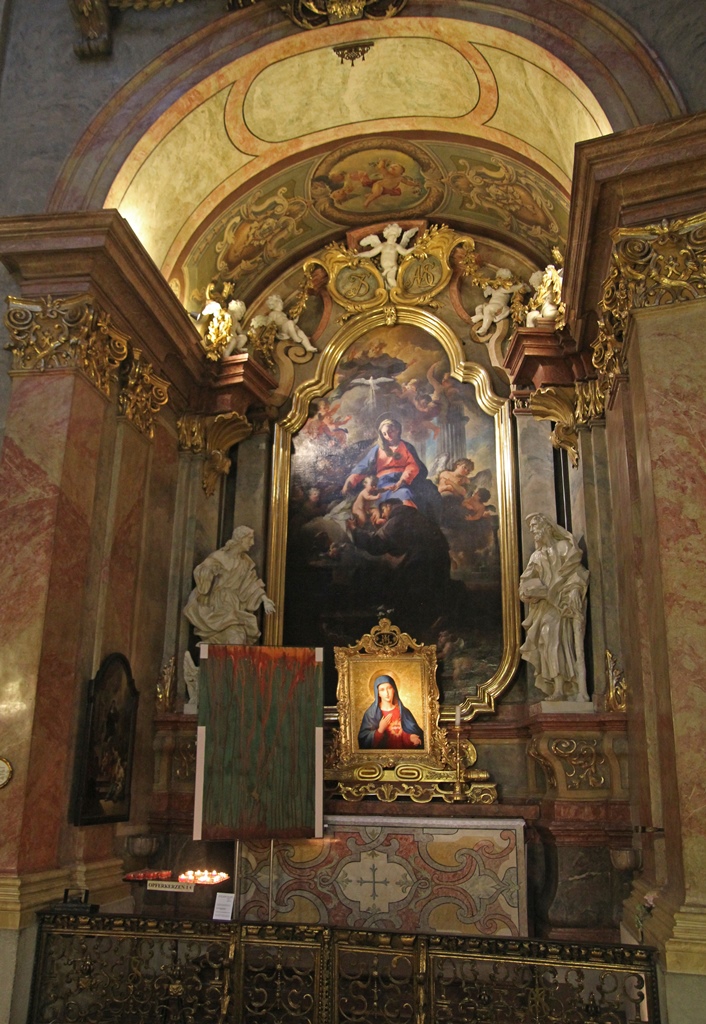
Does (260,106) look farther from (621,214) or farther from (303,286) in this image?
(621,214)

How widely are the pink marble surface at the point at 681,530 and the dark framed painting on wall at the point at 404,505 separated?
10.3 feet

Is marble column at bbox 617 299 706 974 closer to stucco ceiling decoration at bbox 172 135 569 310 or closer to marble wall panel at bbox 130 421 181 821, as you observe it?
stucco ceiling decoration at bbox 172 135 569 310

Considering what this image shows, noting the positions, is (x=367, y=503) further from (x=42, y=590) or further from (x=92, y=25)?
(x=92, y=25)

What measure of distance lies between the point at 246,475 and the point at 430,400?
2276mm

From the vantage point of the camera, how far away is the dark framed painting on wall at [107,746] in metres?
7.35

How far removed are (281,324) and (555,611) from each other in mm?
4739

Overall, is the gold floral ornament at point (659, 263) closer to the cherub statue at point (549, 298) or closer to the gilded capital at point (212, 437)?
the cherub statue at point (549, 298)

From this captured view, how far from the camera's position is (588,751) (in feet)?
26.2

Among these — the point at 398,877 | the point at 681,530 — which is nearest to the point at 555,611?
the point at 681,530

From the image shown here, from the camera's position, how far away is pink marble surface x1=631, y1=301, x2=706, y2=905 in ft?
18.5

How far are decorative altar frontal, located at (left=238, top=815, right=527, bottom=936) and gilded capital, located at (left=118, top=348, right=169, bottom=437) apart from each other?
13.4ft

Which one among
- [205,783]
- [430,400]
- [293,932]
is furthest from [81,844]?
[430,400]

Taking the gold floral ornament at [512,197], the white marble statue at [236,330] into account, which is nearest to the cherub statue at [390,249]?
the gold floral ornament at [512,197]

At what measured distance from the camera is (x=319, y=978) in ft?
18.7
